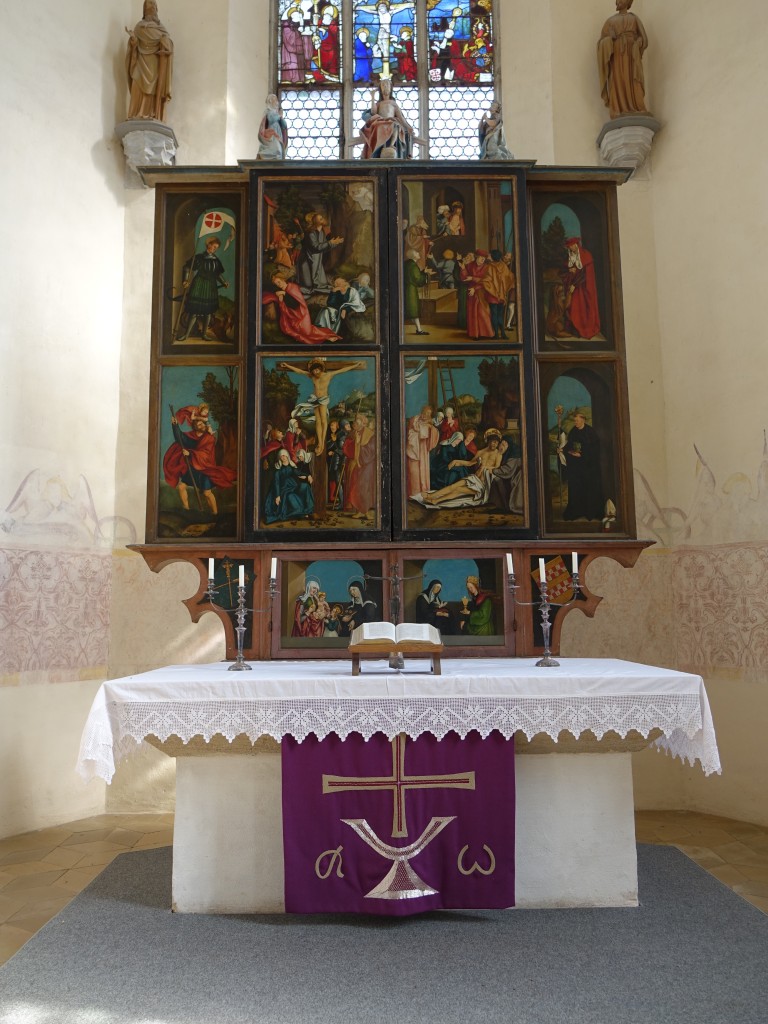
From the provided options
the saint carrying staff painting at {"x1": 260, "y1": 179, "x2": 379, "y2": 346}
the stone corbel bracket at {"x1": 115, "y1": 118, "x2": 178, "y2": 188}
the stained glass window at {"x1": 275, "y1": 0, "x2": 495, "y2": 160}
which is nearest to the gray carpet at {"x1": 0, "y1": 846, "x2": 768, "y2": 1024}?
the saint carrying staff painting at {"x1": 260, "y1": 179, "x2": 379, "y2": 346}

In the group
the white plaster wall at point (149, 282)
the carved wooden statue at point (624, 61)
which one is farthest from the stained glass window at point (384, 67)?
the carved wooden statue at point (624, 61)

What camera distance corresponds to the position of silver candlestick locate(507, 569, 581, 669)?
5.61 m

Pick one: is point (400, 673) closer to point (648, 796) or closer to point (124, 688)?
point (124, 688)

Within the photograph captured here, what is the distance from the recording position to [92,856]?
670 centimetres

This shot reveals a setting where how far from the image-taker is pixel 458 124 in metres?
9.88

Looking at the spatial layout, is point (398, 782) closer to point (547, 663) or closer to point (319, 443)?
point (547, 663)

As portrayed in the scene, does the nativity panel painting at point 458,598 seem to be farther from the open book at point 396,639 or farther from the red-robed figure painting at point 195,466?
the red-robed figure painting at point 195,466

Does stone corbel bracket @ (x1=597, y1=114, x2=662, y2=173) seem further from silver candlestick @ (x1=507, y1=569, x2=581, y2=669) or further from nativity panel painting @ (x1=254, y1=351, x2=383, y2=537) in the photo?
silver candlestick @ (x1=507, y1=569, x2=581, y2=669)

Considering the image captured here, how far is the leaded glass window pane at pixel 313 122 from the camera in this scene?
32.5 ft

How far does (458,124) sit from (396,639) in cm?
691

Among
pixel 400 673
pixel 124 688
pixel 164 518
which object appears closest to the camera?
pixel 124 688

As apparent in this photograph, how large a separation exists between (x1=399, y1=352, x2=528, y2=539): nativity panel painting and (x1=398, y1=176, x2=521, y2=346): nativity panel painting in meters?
0.24

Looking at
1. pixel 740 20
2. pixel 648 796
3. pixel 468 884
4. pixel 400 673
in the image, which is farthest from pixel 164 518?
pixel 740 20

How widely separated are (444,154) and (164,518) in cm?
559
